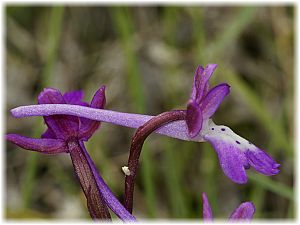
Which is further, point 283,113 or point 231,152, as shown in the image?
point 283,113

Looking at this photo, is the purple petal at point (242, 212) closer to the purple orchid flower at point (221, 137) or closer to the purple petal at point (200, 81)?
the purple orchid flower at point (221, 137)

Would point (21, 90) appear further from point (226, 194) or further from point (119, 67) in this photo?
point (226, 194)

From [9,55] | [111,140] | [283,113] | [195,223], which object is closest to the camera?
[195,223]

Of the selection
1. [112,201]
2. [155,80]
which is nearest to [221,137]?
[112,201]

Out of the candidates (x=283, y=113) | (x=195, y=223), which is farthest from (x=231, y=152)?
(x=283, y=113)

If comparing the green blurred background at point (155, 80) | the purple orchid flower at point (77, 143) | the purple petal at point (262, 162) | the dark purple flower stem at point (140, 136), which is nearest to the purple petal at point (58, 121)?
the purple orchid flower at point (77, 143)

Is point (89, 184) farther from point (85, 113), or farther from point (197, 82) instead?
point (197, 82)

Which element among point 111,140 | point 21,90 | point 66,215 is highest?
point 21,90

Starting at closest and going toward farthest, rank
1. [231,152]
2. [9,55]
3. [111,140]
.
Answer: [231,152] < [111,140] < [9,55]

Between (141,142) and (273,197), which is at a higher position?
(141,142)
